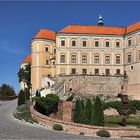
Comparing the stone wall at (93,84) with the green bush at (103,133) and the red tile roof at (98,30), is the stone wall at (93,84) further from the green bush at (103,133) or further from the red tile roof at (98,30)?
the green bush at (103,133)

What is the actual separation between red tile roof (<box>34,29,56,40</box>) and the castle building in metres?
0.67

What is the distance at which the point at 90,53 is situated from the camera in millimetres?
76000

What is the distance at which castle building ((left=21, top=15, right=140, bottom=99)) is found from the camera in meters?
74.4

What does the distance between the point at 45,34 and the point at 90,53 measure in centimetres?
1132

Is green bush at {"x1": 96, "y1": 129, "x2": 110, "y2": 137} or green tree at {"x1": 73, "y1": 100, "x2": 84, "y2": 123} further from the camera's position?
green tree at {"x1": 73, "y1": 100, "x2": 84, "y2": 123}

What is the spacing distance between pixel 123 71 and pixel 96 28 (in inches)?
419

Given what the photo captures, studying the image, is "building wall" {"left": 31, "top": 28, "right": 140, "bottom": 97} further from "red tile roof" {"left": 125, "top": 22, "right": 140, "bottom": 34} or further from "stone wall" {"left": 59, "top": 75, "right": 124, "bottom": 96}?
"stone wall" {"left": 59, "top": 75, "right": 124, "bottom": 96}

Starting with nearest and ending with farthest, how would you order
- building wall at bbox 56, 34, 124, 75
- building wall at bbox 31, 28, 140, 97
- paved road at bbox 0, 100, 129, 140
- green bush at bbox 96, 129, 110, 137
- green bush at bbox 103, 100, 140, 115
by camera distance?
paved road at bbox 0, 100, 129, 140 < green bush at bbox 96, 129, 110, 137 < green bush at bbox 103, 100, 140, 115 < building wall at bbox 31, 28, 140, 97 < building wall at bbox 56, 34, 124, 75

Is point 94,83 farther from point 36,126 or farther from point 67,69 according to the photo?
point 36,126

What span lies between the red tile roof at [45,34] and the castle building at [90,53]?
0.67m

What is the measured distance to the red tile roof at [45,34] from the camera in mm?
79412

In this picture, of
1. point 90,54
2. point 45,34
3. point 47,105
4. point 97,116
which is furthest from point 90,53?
point 97,116

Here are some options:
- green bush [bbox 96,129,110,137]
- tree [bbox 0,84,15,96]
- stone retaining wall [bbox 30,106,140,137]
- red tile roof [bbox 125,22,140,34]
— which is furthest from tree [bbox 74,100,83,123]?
tree [bbox 0,84,15,96]

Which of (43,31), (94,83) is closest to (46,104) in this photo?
(94,83)
